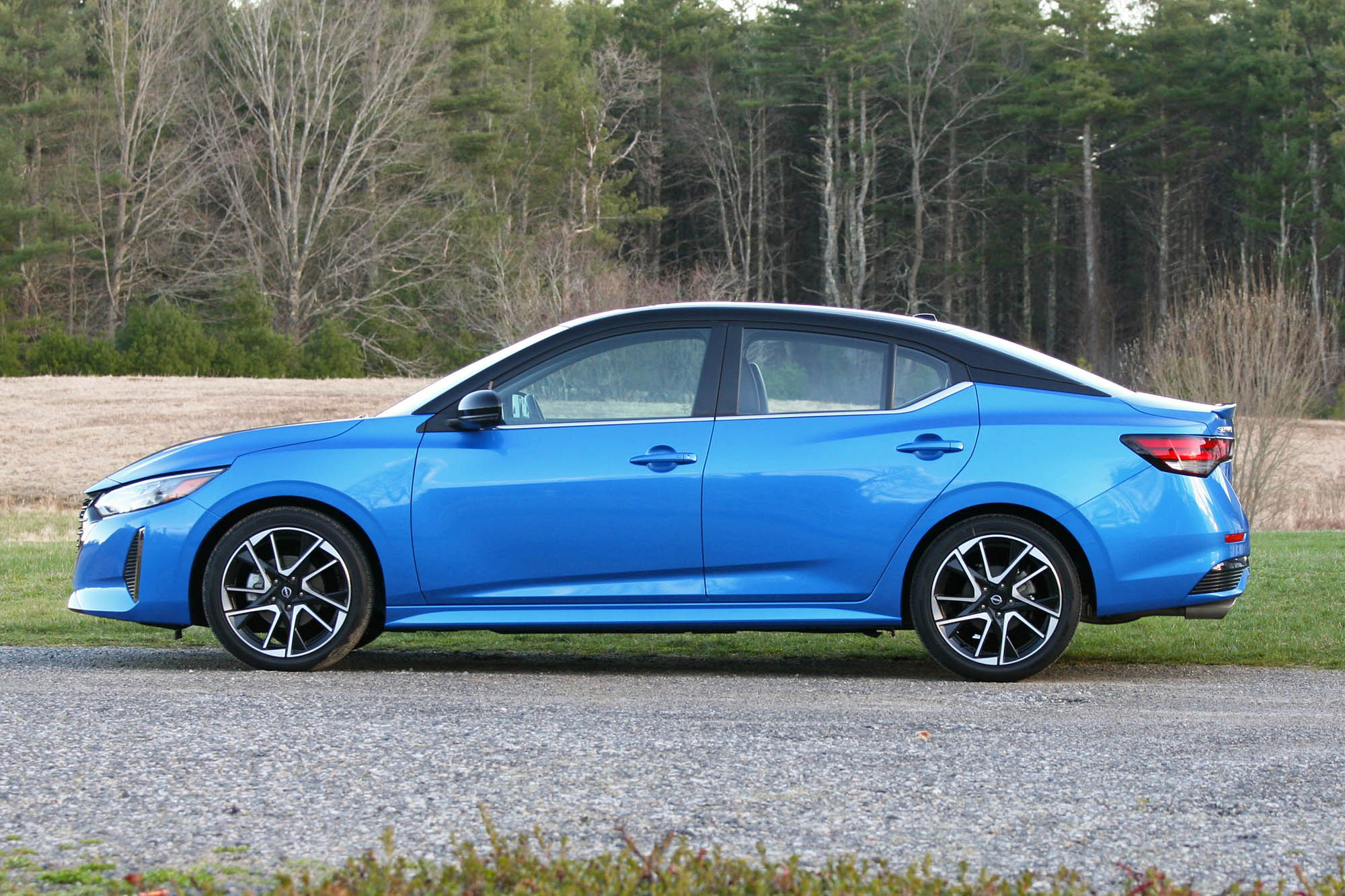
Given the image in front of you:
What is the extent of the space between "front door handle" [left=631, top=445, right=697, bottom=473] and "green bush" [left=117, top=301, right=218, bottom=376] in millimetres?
39547

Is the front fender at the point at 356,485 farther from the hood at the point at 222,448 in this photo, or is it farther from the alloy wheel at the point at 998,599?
the alloy wheel at the point at 998,599

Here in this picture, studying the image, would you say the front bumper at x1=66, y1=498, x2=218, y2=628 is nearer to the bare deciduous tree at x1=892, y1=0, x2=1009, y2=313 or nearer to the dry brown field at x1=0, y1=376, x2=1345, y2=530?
the dry brown field at x1=0, y1=376, x2=1345, y2=530

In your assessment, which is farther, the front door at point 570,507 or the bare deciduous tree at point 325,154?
the bare deciduous tree at point 325,154

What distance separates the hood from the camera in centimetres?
659

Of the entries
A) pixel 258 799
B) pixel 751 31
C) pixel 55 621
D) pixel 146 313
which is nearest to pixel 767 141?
pixel 751 31

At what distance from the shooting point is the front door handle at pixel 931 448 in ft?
20.7

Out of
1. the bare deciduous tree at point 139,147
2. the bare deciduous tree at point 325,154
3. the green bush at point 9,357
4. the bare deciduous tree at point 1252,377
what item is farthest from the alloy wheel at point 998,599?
the bare deciduous tree at point 139,147

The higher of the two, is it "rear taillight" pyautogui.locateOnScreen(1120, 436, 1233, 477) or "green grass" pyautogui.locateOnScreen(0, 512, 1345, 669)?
"rear taillight" pyautogui.locateOnScreen(1120, 436, 1233, 477)

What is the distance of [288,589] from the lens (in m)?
6.52

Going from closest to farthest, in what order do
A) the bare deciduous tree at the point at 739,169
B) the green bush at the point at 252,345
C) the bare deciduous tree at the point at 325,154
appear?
the green bush at the point at 252,345 → the bare deciduous tree at the point at 325,154 → the bare deciduous tree at the point at 739,169

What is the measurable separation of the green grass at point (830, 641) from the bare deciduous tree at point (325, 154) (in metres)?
42.1

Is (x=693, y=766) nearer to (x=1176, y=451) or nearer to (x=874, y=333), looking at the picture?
(x=874, y=333)

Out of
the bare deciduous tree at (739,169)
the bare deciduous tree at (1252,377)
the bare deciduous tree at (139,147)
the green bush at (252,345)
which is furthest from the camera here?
the bare deciduous tree at (739,169)

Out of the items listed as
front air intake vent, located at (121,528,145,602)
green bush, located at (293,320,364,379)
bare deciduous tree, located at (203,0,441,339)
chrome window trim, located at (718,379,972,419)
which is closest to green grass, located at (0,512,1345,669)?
front air intake vent, located at (121,528,145,602)
